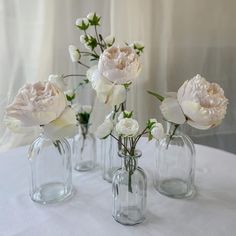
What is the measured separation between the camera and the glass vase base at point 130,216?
2.54 ft

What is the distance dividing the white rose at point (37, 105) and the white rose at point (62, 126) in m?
0.02

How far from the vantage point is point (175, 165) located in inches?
37.1

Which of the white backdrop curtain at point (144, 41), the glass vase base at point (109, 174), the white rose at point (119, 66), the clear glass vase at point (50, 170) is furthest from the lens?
the white backdrop curtain at point (144, 41)

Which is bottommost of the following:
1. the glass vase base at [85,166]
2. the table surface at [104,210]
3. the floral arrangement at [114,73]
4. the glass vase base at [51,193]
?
the table surface at [104,210]

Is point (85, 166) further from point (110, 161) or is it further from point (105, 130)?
point (105, 130)

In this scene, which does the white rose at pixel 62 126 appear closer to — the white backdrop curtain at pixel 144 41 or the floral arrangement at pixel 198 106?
the floral arrangement at pixel 198 106

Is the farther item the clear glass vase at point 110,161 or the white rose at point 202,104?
the clear glass vase at point 110,161

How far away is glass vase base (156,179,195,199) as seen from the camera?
2.91 ft

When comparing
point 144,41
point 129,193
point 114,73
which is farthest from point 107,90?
point 144,41

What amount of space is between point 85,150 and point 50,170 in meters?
0.18

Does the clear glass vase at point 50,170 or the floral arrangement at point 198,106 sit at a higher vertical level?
the floral arrangement at point 198,106

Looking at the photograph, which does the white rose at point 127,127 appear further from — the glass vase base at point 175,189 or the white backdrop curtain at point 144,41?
the white backdrop curtain at point 144,41

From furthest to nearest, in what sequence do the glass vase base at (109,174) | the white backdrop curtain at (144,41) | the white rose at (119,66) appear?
the white backdrop curtain at (144,41) → the glass vase base at (109,174) → the white rose at (119,66)

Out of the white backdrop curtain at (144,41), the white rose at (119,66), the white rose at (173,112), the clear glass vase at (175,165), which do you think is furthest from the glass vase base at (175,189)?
the white backdrop curtain at (144,41)
